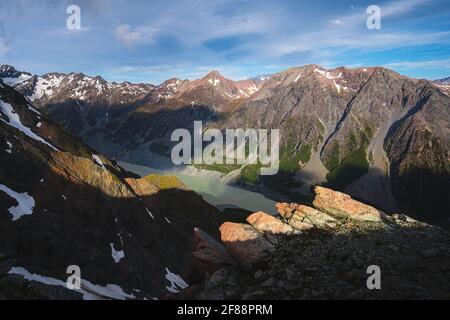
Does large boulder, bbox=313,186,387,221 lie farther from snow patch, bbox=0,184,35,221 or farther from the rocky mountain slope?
snow patch, bbox=0,184,35,221

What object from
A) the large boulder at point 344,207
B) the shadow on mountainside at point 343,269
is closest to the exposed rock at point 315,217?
the shadow on mountainside at point 343,269

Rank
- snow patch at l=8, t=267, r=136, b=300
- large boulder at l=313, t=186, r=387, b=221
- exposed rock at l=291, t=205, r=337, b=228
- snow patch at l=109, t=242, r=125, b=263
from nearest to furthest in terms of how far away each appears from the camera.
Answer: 1. exposed rock at l=291, t=205, r=337, b=228
2. large boulder at l=313, t=186, r=387, b=221
3. snow patch at l=8, t=267, r=136, b=300
4. snow patch at l=109, t=242, r=125, b=263

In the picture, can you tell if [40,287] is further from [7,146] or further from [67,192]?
[7,146]

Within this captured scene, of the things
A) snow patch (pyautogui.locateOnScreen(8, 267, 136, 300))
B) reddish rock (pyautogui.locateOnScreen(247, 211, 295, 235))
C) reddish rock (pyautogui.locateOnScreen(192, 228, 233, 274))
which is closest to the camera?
reddish rock (pyautogui.locateOnScreen(192, 228, 233, 274))

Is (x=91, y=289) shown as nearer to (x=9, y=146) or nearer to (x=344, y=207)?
(x=344, y=207)

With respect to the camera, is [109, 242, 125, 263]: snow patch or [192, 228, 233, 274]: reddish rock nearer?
[192, 228, 233, 274]: reddish rock

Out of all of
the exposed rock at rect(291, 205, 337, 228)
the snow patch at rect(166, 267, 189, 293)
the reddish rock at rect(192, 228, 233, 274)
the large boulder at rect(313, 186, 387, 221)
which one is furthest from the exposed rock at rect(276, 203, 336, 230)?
the snow patch at rect(166, 267, 189, 293)
